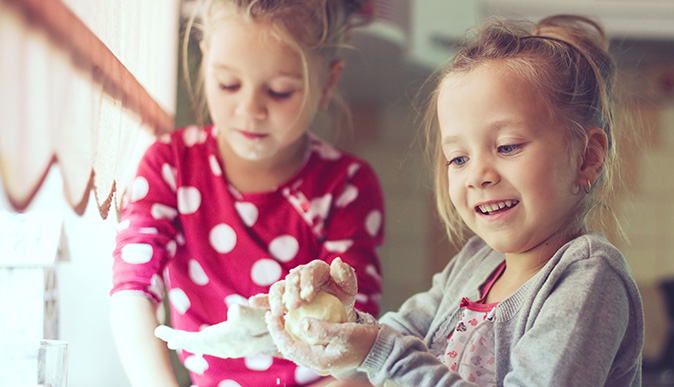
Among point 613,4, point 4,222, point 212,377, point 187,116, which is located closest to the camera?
point 4,222

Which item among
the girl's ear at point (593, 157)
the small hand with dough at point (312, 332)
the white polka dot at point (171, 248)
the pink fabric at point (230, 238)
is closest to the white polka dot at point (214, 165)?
the pink fabric at point (230, 238)

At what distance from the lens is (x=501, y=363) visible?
0.62m

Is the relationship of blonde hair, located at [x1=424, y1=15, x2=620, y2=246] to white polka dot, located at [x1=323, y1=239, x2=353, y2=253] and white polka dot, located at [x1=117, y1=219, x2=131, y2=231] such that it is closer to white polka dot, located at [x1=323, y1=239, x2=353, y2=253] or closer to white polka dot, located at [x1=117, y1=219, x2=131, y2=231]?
white polka dot, located at [x1=323, y1=239, x2=353, y2=253]

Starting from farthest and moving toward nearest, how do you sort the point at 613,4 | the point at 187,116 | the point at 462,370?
the point at 613,4
the point at 187,116
the point at 462,370

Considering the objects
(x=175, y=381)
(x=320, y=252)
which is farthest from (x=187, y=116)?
(x=175, y=381)

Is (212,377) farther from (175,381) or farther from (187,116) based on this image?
(187,116)

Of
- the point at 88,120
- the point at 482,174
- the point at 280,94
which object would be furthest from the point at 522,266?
the point at 88,120

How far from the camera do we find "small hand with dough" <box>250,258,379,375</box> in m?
0.53

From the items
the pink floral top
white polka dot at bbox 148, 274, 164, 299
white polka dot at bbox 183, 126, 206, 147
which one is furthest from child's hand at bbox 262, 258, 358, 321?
white polka dot at bbox 183, 126, 206, 147

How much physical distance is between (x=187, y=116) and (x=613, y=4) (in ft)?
3.93

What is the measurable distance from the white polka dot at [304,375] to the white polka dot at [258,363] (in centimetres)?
4

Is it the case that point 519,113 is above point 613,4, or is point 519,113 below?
below

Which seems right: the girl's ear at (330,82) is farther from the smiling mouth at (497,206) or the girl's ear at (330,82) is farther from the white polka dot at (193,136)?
the smiling mouth at (497,206)

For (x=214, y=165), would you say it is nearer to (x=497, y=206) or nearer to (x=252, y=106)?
(x=252, y=106)
